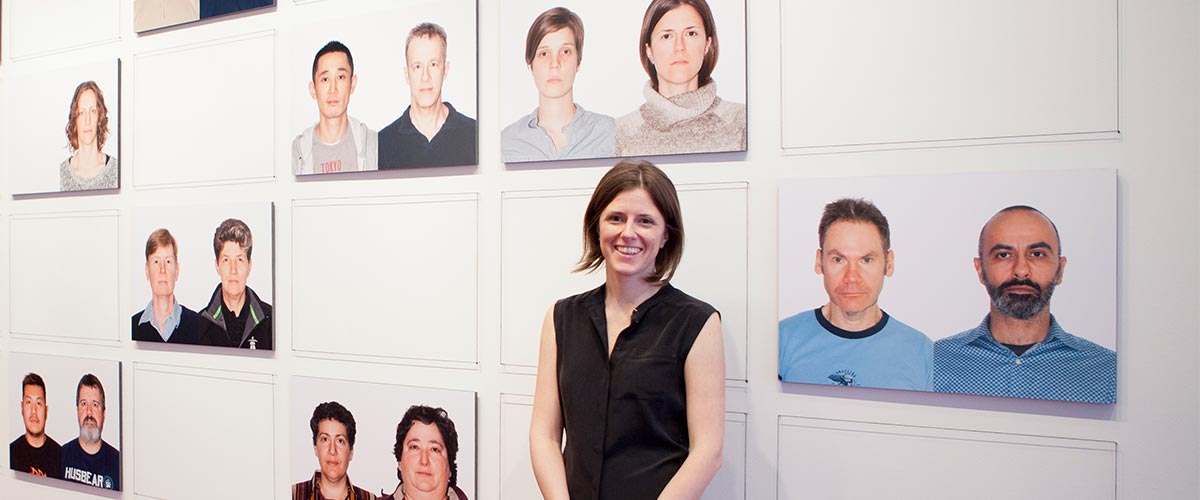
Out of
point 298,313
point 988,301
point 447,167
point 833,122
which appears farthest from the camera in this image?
point 298,313

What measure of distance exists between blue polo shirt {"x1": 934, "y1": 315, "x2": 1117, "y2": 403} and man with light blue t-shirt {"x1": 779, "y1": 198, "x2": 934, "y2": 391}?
4cm

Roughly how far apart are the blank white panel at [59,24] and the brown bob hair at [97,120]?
0.15 metres

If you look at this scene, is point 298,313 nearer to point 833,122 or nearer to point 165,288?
point 165,288

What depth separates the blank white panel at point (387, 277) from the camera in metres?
1.74

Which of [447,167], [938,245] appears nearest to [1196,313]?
[938,245]

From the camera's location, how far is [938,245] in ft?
4.46

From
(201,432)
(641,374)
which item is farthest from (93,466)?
(641,374)

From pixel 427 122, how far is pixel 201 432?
3.90 feet

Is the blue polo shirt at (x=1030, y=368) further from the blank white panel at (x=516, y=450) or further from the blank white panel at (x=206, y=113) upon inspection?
the blank white panel at (x=206, y=113)

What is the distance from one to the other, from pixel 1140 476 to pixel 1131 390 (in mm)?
159

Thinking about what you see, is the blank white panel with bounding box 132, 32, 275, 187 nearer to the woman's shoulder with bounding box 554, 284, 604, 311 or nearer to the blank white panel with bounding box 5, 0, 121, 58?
the blank white panel with bounding box 5, 0, 121, 58

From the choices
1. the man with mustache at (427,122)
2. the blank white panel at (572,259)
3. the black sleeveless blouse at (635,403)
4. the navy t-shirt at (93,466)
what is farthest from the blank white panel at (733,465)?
the navy t-shirt at (93,466)

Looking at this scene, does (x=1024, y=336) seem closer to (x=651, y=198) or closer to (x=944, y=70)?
(x=944, y=70)

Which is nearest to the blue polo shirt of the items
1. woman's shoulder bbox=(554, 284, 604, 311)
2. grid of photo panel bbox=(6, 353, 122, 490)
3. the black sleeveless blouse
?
the black sleeveless blouse
